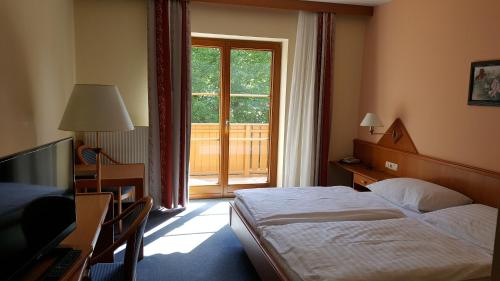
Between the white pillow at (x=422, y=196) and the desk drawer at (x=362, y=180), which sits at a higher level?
the white pillow at (x=422, y=196)

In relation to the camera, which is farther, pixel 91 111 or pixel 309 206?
pixel 309 206

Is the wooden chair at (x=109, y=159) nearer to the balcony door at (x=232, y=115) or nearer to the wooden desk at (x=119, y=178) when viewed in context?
the wooden desk at (x=119, y=178)

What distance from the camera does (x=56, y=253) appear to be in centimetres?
144

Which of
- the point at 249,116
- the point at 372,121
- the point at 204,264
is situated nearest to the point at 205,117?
the point at 249,116

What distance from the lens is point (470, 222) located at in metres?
2.33

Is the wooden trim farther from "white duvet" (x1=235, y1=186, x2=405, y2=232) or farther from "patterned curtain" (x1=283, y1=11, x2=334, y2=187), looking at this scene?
"white duvet" (x1=235, y1=186, x2=405, y2=232)

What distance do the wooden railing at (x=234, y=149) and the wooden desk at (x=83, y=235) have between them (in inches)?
91.0

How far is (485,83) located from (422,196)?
103cm

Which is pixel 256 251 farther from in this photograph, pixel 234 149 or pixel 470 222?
pixel 234 149

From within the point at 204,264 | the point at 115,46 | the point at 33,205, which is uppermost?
the point at 115,46

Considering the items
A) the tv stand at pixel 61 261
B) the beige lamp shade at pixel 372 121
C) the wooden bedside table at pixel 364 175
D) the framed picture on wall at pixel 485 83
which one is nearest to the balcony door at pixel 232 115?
the wooden bedside table at pixel 364 175

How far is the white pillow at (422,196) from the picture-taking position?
2.76 metres

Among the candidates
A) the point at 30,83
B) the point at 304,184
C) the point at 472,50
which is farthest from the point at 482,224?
the point at 30,83

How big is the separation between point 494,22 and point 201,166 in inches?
132
